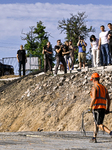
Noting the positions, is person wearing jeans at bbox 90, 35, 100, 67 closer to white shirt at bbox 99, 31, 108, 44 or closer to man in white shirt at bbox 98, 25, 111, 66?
man in white shirt at bbox 98, 25, 111, 66

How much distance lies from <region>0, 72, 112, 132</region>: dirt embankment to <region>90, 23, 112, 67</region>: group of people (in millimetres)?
1042

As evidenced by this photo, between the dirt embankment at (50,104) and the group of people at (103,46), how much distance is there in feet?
3.42

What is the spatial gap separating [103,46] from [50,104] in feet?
12.7

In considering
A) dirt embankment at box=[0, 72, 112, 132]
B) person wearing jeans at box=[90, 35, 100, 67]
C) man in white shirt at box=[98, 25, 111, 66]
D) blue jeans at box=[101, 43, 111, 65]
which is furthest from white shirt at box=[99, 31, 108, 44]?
dirt embankment at box=[0, 72, 112, 132]

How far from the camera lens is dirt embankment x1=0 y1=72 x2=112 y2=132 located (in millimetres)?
12309

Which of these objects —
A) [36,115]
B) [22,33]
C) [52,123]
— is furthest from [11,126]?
[22,33]

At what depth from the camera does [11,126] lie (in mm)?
13938

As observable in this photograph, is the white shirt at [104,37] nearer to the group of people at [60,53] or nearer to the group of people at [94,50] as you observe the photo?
the group of people at [94,50]

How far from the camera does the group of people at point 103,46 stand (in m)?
14.5

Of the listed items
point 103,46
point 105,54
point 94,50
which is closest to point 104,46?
point 103,46

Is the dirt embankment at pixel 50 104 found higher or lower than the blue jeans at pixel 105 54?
lower

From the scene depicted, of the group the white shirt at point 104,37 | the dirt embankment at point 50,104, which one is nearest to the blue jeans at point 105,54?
the white shirt at point 104,37

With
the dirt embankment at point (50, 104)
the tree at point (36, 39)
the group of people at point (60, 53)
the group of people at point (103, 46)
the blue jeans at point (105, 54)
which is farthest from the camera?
the tree at point (36, 39)

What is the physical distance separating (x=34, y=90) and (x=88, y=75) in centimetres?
302
